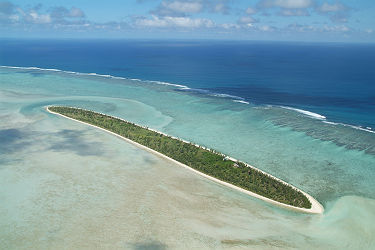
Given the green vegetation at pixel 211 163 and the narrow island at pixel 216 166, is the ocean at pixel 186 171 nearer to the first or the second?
the narrow island at pixel 216 166

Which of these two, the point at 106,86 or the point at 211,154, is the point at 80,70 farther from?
the point at 211,154

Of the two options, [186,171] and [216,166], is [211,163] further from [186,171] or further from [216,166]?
[186,171]

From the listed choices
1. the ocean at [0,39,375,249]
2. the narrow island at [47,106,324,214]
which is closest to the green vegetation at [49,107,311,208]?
the narrow island at [47,106,324,214]

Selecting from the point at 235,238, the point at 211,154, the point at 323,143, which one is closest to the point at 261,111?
the point at 323,143

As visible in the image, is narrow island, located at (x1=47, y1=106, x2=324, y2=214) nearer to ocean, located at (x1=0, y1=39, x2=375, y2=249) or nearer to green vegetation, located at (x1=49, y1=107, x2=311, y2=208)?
green vegetation, located at (x1=49, y1=107, x2=311, y2=208)

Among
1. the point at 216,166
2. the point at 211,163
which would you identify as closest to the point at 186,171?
the point at 211,163
